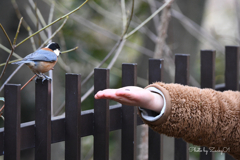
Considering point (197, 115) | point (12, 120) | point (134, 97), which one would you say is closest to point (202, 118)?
point (197, 115)

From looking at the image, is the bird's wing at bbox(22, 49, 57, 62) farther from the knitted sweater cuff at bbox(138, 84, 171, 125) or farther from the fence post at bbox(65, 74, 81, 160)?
the knitted sweater cuff at bbox(138, 84, 171, 125)

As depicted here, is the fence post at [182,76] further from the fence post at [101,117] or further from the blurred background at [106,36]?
the blurred background at [106,36]

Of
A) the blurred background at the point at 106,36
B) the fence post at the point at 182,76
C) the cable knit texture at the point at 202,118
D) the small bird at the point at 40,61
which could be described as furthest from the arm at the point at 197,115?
the blurred background at the point at 106,36

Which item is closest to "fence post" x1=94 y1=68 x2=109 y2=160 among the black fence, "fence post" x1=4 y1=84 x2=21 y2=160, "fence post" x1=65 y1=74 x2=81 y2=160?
the black fence

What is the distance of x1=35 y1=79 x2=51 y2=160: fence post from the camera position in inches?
44.5

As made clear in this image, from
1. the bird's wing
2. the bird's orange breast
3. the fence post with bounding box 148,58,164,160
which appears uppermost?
the bird's wing

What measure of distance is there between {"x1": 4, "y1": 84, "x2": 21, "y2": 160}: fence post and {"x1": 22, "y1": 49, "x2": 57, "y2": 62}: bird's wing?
0.90 ft

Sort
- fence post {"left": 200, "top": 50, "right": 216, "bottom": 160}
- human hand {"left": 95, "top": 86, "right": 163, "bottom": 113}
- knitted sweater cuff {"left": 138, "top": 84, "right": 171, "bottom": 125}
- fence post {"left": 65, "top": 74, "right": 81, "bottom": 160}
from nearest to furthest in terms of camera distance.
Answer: human hand {"left": 95, "top": 86, "right": 163, "bottom": 113} < knitted sweater cuff {"left": 138, "top": 84, "right": 171, "bottom": 125} < fence post {"left": 65, "top": 74, "right": 81, "bottom": 160} < fence post {"left": 200, "top": 50, "right": 216, "bottom": 160}

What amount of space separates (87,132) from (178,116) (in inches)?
18.7

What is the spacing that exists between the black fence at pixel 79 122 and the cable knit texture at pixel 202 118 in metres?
0.33

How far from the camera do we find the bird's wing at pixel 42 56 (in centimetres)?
129

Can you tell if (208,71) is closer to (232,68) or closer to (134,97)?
(232,68)

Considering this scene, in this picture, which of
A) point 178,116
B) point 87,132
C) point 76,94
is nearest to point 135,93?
point 178,116

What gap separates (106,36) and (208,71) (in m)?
2.43
